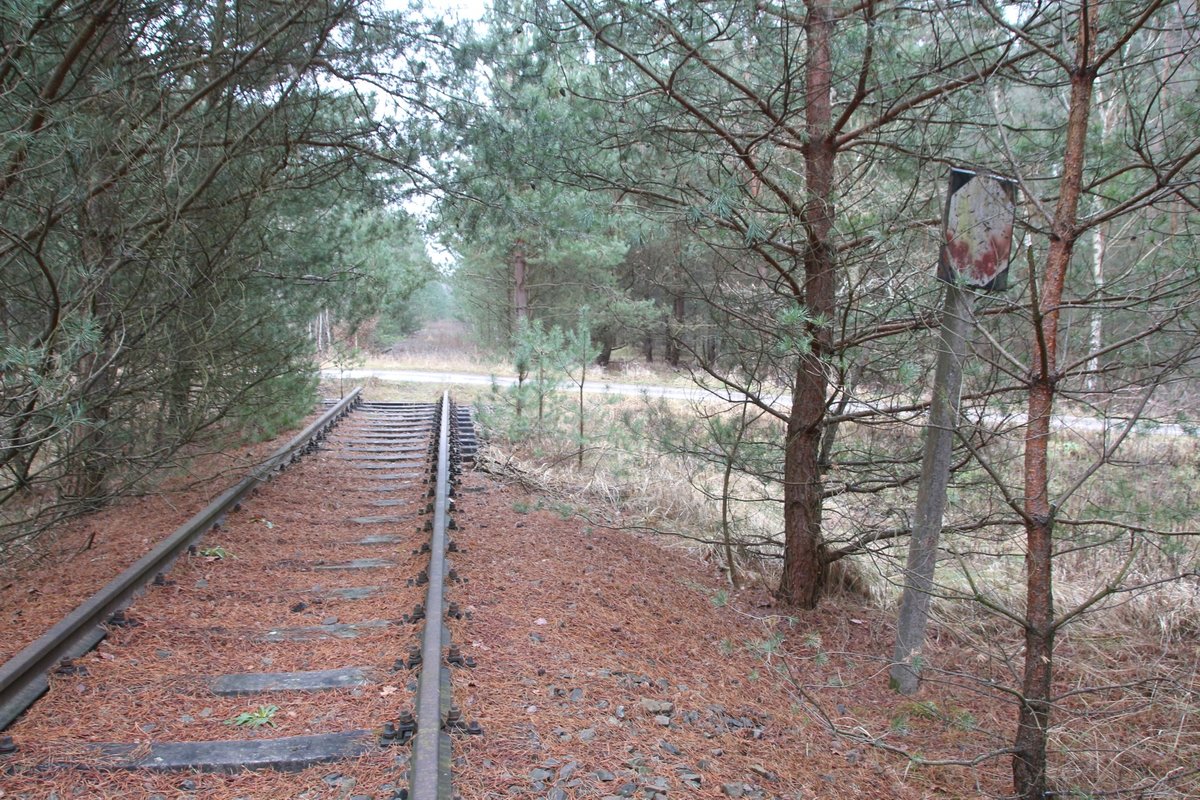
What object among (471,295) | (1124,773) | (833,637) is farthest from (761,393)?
(471,295)

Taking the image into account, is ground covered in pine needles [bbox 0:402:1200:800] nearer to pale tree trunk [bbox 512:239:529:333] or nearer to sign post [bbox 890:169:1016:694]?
sign post [bbox 890:169:1016:694]

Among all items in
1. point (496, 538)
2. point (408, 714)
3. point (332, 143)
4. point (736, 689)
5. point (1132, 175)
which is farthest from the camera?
point (332, 143)

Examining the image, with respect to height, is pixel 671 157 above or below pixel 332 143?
below

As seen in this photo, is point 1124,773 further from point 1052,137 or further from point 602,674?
point 1052,137

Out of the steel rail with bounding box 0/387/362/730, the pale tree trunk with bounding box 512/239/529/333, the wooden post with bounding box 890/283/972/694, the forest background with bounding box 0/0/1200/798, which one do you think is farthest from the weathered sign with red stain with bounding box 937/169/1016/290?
the pale tree trunk with bounding box 512/239/529/333

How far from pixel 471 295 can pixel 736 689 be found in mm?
24497

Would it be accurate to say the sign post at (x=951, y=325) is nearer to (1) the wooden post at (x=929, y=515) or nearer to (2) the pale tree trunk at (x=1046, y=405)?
(1) the wooden post at (x=929, y=515)

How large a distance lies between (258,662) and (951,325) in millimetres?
3909

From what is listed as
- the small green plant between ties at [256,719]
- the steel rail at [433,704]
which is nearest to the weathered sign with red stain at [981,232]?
the steel rail at [433,704]

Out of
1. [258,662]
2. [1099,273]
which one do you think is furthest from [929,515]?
[258,662]

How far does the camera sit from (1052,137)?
4.59 meters

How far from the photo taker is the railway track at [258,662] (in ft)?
9.21

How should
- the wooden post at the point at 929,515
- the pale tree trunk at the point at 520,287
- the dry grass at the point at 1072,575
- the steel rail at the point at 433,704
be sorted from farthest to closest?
the pale tree trunk at the point at 520,287 → the wooden post at the point at 929,515 → the dry grass at the point at 1072,575 → the steel rail at the point at 433,704

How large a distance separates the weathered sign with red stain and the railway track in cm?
299
